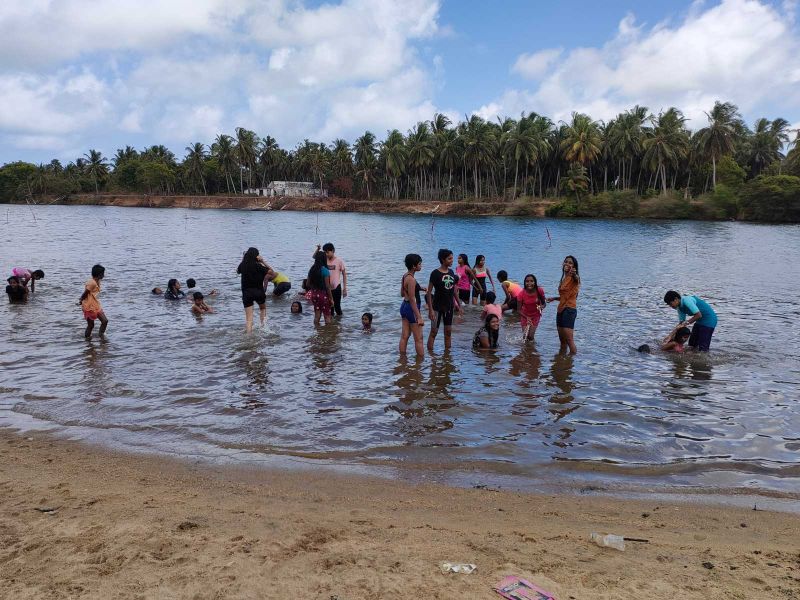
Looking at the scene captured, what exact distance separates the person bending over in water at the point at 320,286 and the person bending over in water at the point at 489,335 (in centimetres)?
389

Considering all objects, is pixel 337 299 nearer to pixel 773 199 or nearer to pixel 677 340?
pixel 677 340

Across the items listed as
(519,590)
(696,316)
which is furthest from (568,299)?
(519,590)

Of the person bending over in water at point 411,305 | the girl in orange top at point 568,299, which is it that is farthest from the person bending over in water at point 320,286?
Result: the girl in orange top at point 568,299

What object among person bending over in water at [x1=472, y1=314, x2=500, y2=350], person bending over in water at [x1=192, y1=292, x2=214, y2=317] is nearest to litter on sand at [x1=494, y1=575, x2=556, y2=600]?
person bending over in water at [x1=472, y1=314, x2=500, y2=350]

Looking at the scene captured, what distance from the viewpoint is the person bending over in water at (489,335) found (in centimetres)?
1109

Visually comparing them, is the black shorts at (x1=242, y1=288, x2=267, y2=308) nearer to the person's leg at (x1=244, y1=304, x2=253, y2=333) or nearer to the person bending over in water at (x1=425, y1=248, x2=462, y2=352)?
the person's leg at (x1=244, y1=304, x2=253, y2=333)

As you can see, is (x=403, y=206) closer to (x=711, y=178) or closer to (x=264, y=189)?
(x=264, y=189)

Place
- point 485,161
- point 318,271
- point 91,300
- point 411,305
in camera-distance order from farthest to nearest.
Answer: point 485,161
point 318,271
point 91,300
point 411,305

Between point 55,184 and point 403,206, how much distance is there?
8509 cm

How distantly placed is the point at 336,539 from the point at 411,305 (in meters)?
5.87

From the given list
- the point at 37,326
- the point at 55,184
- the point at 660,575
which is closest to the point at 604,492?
the point at 660,575

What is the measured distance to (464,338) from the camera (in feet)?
40.3

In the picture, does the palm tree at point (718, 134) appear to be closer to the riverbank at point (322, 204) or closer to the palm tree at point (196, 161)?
the riverbank at point (322, 204)

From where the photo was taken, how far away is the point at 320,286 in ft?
42.0
